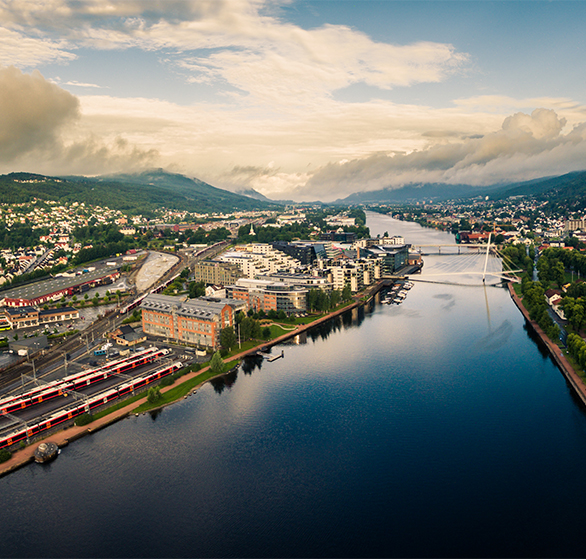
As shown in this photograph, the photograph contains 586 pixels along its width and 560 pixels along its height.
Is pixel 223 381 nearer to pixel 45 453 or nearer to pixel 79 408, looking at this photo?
pixel 79 408

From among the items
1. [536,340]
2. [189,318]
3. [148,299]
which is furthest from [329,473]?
[536,340]

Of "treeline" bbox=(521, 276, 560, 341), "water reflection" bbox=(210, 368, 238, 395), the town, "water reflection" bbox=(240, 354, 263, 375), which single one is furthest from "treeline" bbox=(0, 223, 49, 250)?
"treeline" bbox=(521, 276, 560, 341)

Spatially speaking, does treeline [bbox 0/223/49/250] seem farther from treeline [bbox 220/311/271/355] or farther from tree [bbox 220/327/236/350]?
tree [bbox 220/327/236/350]

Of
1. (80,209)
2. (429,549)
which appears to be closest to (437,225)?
(80,209)

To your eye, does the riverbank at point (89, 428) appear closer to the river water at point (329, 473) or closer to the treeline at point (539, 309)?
the river water at point (329, 473)

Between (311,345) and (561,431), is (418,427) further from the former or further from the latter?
(311,345)

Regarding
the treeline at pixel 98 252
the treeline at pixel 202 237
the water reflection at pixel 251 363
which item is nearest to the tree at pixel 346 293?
the water reflection at pixel 251 363
